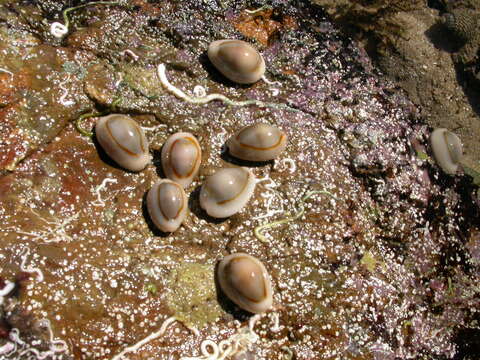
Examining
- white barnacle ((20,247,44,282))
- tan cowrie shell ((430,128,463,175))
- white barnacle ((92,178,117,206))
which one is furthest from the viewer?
tan cowrie shell ((430,128,463,175))

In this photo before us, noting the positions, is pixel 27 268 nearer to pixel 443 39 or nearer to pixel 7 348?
pixel 7 348

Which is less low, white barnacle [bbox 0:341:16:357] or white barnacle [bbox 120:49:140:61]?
white barnacle [bbox 120:49:140:61]

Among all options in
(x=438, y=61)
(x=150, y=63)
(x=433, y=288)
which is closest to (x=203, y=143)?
(x=150, y=63)

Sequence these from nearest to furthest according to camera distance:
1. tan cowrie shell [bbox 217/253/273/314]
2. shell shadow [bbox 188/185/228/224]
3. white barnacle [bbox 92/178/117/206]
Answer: tan cowrie shell [bbox 217/253/273/314], white barnacle [bbox 92/178/117/206], shell shadow [bbox 188/185/228/224]

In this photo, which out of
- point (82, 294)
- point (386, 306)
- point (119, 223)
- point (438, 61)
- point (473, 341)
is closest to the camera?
point (82, 294)

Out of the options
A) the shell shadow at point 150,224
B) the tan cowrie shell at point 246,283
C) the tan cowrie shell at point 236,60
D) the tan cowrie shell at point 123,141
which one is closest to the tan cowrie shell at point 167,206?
the shell shadow at point 150,224

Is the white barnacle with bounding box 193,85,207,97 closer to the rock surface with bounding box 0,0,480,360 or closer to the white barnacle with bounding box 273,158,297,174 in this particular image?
the rock surface with bounding box 0,0,480,360

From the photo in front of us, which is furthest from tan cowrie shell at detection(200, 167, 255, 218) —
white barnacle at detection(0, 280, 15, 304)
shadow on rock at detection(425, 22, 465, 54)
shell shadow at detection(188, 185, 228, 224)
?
shadow on rock at detection(425, 22, 465, 54)

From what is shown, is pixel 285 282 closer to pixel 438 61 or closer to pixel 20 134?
pixel 20 134
